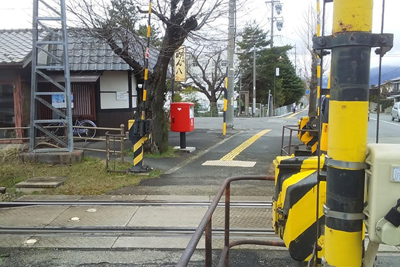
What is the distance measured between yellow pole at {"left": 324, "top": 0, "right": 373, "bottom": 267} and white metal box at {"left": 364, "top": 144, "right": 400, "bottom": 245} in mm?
78

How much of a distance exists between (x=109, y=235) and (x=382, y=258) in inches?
130

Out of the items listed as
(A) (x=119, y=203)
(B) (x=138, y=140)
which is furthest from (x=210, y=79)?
(A) (x=119, y=203)

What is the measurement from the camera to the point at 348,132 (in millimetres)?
1765

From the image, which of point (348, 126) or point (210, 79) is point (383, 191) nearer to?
point (348, 126)

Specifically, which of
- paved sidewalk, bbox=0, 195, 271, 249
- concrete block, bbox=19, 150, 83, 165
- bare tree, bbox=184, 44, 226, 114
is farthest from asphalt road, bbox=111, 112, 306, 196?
bare tree, bbox=184, 44, 226, 114

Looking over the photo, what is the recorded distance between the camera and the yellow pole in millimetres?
1755

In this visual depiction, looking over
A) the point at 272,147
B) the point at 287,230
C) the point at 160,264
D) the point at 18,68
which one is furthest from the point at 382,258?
the point at 18,68

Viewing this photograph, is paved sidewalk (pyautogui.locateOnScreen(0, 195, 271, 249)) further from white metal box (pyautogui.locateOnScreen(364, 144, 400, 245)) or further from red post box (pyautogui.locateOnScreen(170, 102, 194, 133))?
red post box (pyautogui.locateOnScreen(170, 102, 194, 133))

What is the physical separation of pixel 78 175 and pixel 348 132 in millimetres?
7380

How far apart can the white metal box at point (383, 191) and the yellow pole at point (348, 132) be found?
3.1 inches

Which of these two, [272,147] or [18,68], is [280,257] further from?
[18,68]

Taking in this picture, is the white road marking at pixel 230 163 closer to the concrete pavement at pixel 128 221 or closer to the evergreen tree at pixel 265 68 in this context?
the concrete pavement at pixel 128 221

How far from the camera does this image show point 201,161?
9953 millimetres

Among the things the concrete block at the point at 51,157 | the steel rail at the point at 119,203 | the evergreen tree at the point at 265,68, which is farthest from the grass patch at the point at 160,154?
the evergreen tree at the point at 265,68
